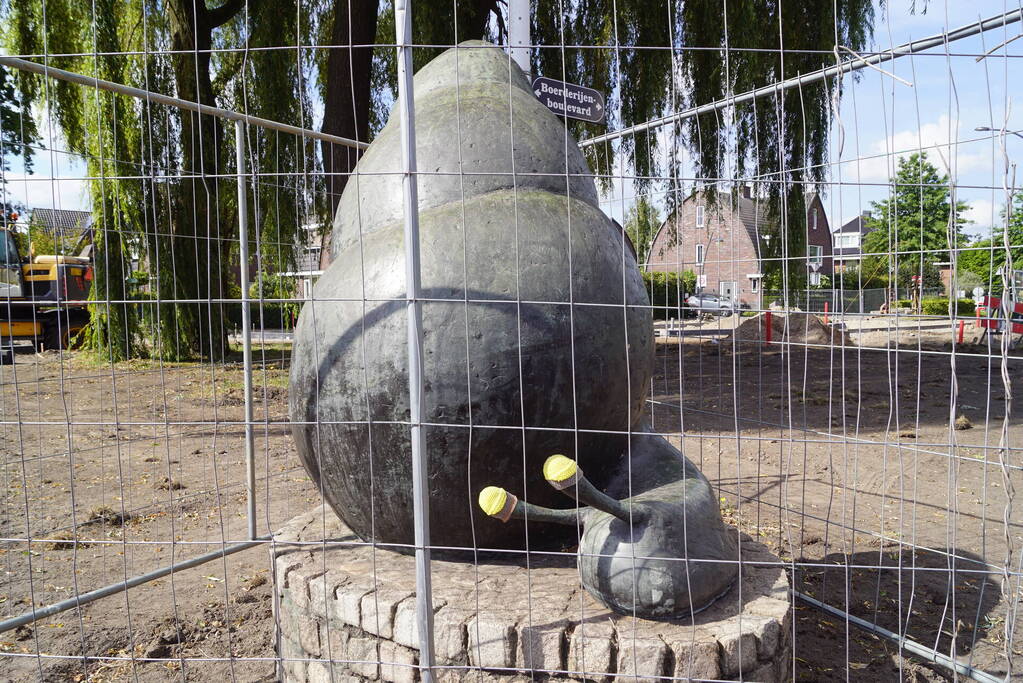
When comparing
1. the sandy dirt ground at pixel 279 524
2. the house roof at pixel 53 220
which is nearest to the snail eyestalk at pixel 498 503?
the sandy dirt ground at pixel 279 524

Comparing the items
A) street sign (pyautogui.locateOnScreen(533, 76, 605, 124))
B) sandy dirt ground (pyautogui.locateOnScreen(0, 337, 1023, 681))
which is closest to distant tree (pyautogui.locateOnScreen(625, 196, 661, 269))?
street sign (pyautogui.locateOnScreen(533, 76, 605, 124))

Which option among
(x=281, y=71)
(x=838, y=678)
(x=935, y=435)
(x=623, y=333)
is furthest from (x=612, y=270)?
(x=281, y=71)

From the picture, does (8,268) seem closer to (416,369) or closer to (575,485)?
(416,369)

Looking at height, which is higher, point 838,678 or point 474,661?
point 474,661

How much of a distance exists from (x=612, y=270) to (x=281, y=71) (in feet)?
29.3

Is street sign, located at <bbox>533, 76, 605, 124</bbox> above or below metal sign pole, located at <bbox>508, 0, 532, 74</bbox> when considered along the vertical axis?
below

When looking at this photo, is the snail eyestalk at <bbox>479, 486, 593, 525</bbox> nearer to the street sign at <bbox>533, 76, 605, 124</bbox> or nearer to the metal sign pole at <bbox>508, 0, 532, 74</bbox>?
the street sign at <bbox>533, 76, 605, 124</bbox>

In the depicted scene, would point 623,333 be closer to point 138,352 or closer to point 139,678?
point 139,678

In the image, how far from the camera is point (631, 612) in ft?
8.03

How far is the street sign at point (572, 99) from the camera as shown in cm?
354

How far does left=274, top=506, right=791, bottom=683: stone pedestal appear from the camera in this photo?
90.3 inches

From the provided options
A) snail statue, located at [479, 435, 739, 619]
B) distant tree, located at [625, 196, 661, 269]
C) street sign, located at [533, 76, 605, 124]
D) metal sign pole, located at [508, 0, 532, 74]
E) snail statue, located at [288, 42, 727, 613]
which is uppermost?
metal sign pole, located at [508, 0, 532, 74]

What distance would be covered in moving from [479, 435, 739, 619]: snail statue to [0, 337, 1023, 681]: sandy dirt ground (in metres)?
0.31

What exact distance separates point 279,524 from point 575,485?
10.4ft
